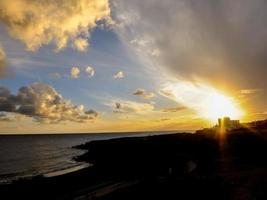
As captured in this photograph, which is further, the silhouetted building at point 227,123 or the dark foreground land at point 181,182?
the silhouetted building at point 227,123

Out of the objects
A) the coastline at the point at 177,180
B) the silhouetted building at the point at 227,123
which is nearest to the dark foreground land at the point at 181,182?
the coastline at the point at 177,180

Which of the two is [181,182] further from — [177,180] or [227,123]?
[227,123]

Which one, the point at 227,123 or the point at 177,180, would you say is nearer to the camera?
the point at 177,180

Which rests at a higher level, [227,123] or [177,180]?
[227,123]

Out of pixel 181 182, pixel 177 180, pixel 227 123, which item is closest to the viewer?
pixel 181 182

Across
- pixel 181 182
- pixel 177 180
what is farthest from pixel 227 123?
pixel 181 182

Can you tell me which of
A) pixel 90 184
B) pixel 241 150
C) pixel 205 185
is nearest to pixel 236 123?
pixel 241 150

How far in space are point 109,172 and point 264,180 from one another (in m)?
31.8

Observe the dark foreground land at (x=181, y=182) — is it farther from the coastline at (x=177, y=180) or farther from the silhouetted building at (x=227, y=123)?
the silhouetted building at (x=227, y=123)

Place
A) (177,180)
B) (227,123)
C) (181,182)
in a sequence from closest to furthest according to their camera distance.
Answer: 1. (181,182)
2. (177,180)
3. (227,123)

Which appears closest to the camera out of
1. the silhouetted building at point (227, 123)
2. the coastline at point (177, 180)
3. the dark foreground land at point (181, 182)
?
the dark foreground land at point (181, 182)

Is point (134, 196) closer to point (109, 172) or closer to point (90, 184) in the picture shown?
point (90, 184)

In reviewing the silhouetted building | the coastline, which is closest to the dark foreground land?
the coastline

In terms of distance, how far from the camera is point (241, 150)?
201 ft
